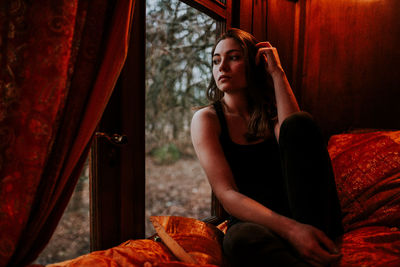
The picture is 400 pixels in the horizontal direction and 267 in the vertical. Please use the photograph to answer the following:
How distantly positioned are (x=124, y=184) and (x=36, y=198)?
408mm

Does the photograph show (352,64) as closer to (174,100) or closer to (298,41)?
(298,41)

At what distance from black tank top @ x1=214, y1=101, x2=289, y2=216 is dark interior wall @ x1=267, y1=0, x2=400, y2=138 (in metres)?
1.25

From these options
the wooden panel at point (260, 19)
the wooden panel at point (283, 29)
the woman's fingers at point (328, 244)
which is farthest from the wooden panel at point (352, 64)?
the woman's fingers at point (328, 244)

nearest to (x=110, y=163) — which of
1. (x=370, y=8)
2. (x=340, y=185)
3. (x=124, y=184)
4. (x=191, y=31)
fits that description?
(x=124, y=184)

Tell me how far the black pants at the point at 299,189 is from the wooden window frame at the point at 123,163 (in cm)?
44

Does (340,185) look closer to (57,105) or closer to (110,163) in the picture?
(110,163)

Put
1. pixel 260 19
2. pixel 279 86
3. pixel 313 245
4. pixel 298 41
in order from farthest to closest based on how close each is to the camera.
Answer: pixel 298 41 → pixel 260 19 → pixel 279 86 → pixel 313 245

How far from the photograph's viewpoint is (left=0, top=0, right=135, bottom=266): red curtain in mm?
676

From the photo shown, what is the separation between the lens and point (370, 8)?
219 cm

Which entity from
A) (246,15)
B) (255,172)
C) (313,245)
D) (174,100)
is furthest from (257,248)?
(246,15)

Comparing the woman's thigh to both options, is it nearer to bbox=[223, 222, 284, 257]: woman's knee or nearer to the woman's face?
bbox=[223, 222, 284, 257]: woman's knee

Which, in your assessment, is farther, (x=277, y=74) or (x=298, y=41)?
(x=298, y=41)

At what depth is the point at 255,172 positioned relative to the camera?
1.26m

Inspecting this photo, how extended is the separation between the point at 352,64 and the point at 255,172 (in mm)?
1620
